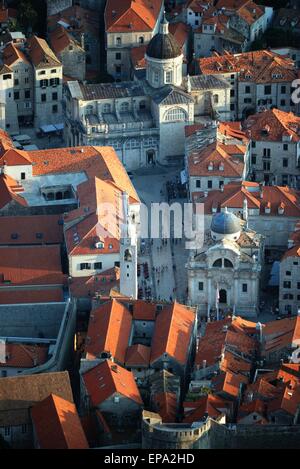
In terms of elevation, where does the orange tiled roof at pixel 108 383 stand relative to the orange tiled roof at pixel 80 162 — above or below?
below

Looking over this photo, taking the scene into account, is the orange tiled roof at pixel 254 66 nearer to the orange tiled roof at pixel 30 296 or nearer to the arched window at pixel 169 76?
the arched window at pixel 169 76

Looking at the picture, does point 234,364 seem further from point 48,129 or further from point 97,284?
point 48,129

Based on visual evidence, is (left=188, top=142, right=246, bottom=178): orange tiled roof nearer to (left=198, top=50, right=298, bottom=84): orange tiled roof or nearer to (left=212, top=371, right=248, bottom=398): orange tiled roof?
(left=198, top=50, right=298, bottom=84): orange tiled roof

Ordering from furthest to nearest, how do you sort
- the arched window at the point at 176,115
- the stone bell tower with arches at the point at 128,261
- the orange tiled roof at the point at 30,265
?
the arched window at the point at 176,115, the orange tiled roof at the point at 30,265, the stone bell tower with arches at the point at 128,261

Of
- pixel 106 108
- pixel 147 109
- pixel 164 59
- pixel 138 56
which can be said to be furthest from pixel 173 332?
pixel 138 56

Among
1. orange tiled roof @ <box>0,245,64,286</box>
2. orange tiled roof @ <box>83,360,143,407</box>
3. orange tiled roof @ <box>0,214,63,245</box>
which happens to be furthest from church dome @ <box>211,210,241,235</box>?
orange tiled roof @ <box>83,360,143,407</box>

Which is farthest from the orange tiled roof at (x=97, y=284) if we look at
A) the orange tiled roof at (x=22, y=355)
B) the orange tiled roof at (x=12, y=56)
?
the orange tiled roof at (x=12, y=56)
